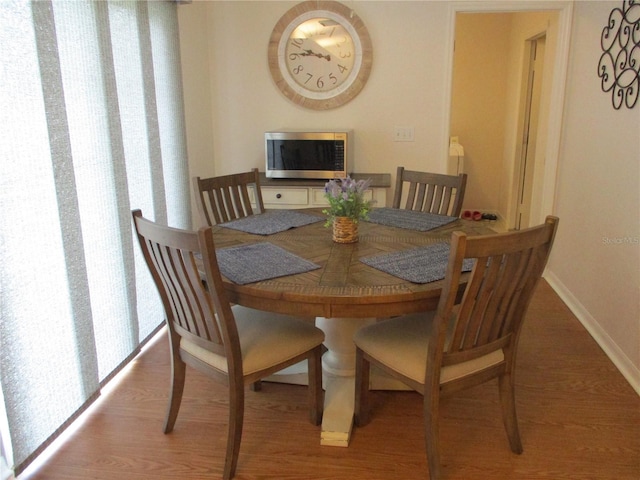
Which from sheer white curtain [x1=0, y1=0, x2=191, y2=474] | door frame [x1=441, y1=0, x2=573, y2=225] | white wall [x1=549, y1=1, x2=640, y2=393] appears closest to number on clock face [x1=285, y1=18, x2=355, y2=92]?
door frame [x1=441, y1=0, x2=573, y2=225]

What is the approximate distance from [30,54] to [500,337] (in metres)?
1.96

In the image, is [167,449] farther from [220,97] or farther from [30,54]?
[220,97]

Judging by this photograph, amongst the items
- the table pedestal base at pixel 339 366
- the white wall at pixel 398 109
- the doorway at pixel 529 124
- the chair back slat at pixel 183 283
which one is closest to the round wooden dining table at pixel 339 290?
the table pedestal base at pixel 339 366

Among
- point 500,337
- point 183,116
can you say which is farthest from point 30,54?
point 500,337

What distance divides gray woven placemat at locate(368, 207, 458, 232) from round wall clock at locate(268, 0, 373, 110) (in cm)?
145

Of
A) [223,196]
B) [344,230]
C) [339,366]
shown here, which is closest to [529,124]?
[223,196]

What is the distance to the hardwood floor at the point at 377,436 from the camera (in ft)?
6.31

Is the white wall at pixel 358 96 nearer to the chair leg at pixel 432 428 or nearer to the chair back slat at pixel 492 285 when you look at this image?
the chair back slat at pixel 492 285

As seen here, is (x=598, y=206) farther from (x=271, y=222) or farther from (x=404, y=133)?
(x=271, y=222)

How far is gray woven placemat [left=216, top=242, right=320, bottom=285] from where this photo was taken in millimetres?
1830

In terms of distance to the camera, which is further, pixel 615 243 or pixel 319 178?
pixel 319 178

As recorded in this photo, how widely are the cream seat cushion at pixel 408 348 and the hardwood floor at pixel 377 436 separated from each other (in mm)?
409

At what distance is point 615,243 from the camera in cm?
273

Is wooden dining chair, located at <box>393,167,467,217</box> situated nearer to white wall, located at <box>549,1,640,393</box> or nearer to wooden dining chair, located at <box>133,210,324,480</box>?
white wall, located at <box>549,1,640,393</box>
